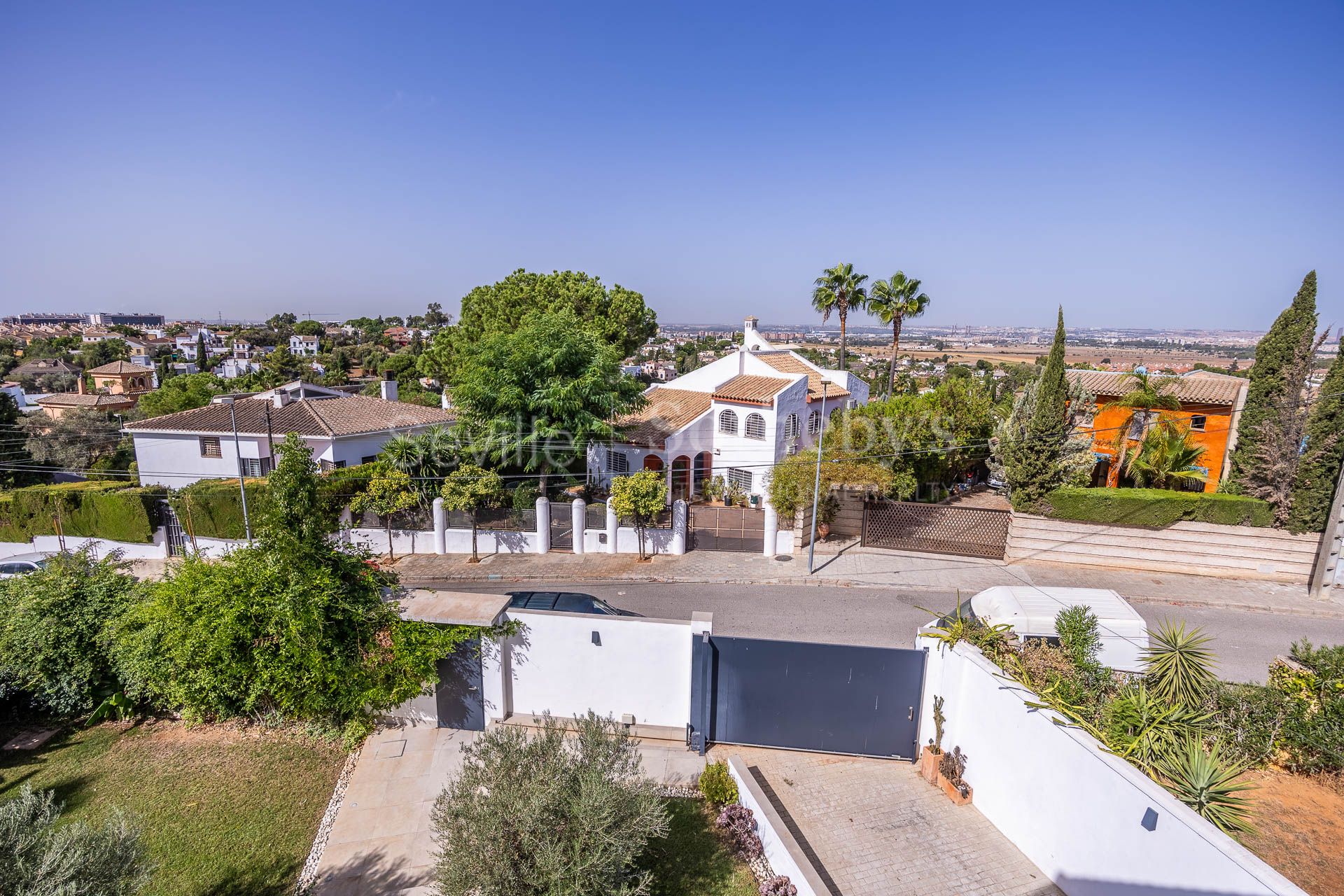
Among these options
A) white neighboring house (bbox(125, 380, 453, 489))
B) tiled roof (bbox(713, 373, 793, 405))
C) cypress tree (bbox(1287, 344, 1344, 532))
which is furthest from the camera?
white neighboring house (bbox(125, 380, 453, 489))

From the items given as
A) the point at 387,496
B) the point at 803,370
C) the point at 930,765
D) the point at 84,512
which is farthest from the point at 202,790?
the point at 803,370

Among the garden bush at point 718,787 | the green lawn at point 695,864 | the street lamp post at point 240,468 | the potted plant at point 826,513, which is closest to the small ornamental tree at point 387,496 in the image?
the street lamp post at point 240,468

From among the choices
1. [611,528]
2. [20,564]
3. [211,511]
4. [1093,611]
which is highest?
[1093,611]

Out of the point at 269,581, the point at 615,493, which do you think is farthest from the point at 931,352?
the point at 269,581

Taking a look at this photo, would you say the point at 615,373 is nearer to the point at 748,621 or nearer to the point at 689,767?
the point at 748,621

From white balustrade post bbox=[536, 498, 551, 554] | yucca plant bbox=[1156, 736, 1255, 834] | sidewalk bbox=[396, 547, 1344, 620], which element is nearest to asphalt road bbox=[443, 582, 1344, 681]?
sidewalk bbox=[396, 547, 1344, 620]

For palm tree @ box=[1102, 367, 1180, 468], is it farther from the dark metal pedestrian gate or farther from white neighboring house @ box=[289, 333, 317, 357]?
white neighboring house @ box=[289, 333, 317, 357]

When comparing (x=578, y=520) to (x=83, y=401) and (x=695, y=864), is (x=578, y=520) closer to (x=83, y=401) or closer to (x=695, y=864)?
(x=695, y=864)
